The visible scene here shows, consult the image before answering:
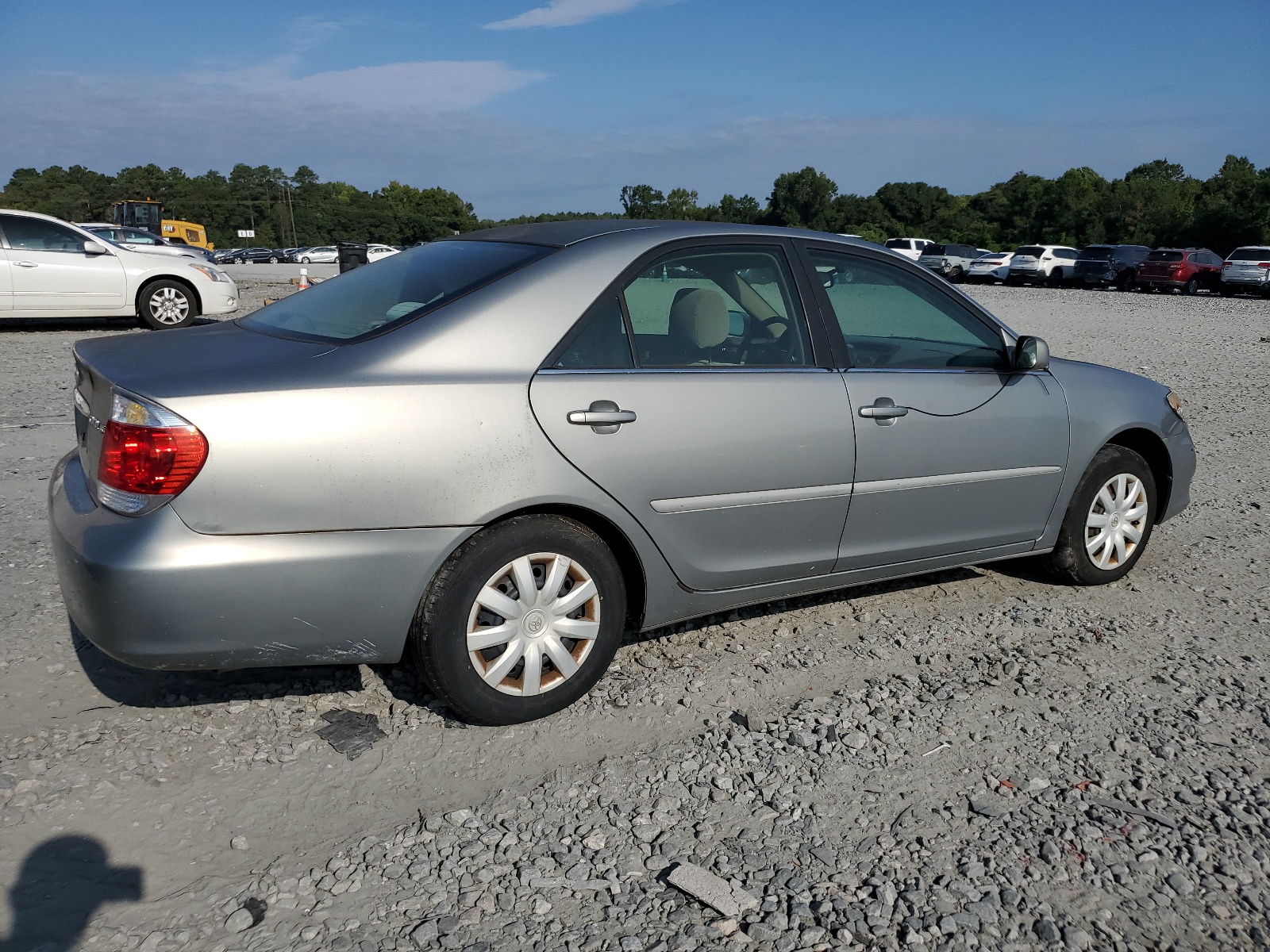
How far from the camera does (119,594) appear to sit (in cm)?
277

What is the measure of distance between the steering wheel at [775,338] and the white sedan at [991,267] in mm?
39456

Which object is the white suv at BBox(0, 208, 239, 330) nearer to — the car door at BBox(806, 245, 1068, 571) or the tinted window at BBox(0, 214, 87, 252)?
the tinted window at BBox(0, 214, 87, 252)

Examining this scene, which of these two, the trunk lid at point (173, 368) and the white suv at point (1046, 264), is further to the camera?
the white suv at point (1046, 264)

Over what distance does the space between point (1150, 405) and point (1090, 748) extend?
2156 millimetres

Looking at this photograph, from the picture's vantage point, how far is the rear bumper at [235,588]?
2766 mm

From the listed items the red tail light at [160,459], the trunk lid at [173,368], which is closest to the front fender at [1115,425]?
the trunk lid at [173,368]

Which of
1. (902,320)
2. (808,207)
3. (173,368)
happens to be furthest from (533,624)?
(808,207)

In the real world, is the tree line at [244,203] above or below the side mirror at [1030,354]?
above

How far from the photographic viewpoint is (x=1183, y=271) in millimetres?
33875

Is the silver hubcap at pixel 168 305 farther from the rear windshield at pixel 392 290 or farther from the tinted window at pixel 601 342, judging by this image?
the tinted window at pixel 601 342

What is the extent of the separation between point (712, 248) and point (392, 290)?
115cm

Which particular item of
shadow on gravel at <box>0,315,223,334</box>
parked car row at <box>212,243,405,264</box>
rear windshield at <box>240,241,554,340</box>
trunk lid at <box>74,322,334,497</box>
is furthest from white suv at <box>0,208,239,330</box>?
parked car row at <box>212,243,405,264</box>

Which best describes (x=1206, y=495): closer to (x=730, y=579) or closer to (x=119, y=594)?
(x=730, y=579)

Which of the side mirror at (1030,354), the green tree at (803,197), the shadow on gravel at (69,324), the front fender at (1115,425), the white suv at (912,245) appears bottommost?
the shadow on gravel at (69,324)
